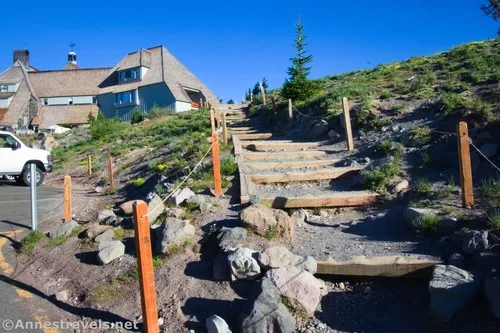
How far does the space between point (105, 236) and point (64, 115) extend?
53.5 meters

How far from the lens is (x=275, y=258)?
14.8 ft

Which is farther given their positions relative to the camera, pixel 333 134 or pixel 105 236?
pixel 333 134

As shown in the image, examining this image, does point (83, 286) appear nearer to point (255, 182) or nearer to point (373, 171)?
point (255, 182)

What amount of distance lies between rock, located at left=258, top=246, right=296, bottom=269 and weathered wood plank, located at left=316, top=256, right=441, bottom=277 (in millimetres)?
357

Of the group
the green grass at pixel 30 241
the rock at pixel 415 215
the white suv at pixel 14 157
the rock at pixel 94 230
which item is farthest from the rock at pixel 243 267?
the white suv at pixel 14 157

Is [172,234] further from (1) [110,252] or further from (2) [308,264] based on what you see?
(2) [308,264]

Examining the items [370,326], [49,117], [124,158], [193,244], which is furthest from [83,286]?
[49,117]

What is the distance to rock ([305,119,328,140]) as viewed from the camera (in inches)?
473

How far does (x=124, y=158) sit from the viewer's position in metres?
17.5

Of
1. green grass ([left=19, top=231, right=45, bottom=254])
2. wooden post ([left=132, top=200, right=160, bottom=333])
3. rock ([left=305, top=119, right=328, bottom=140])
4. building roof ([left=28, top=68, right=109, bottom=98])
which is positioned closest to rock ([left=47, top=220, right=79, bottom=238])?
green grass ([left=19, top=231, right=45, bottom=254])

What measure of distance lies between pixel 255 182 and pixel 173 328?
4146 mm

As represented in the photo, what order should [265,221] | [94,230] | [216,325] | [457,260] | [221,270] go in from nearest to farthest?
1. [216,325]
2. [457,260]
3. [221,270]
4. [265,221]
5. [94,230]

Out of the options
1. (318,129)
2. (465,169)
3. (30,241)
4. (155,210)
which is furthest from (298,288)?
(318,129)

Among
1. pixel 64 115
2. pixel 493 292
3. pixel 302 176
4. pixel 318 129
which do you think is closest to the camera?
pixel 493 292
